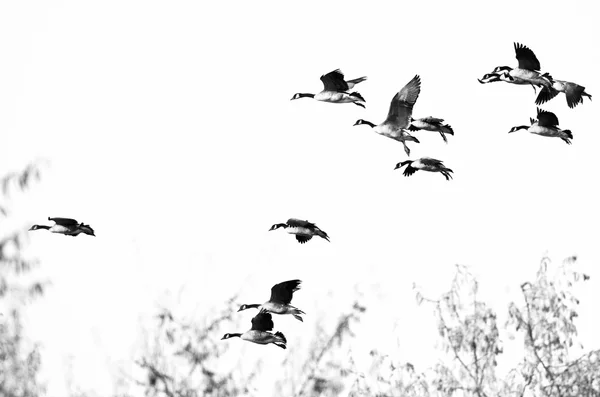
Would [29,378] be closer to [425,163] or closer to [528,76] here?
[425,163]

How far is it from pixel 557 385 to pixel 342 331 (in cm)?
320

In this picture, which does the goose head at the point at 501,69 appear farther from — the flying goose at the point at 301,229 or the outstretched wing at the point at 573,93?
the flying goose at the point at 301,229

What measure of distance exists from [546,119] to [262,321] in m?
5.78

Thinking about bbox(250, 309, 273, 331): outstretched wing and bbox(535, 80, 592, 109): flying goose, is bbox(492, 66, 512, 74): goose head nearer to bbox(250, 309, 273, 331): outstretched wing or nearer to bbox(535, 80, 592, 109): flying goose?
bbox(535, 80, 592, 109): flying goose

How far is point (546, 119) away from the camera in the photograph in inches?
821

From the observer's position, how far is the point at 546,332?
1858cm

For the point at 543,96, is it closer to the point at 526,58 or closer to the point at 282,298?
the point at 526,58

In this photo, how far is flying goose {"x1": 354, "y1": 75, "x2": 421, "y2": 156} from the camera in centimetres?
1965

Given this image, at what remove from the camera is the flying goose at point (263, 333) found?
18.7 metres

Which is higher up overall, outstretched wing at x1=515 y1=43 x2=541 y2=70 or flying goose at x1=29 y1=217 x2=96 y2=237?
outstretched wing at x1=515 y1=43 x2=541 y2=70

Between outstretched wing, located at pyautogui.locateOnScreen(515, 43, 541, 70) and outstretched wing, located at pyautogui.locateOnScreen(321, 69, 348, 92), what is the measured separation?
9.04 ft

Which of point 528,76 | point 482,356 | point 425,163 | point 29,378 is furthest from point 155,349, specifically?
point 528,76

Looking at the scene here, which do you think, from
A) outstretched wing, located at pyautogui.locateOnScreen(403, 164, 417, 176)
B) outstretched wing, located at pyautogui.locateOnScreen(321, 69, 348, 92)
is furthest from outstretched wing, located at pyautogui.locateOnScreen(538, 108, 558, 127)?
outstretched wing, located at pyautogui.locateOnScreen(321, 69, 348, 92)

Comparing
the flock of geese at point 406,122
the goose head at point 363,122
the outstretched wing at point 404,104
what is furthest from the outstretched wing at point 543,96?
the goose head at point 363,122
